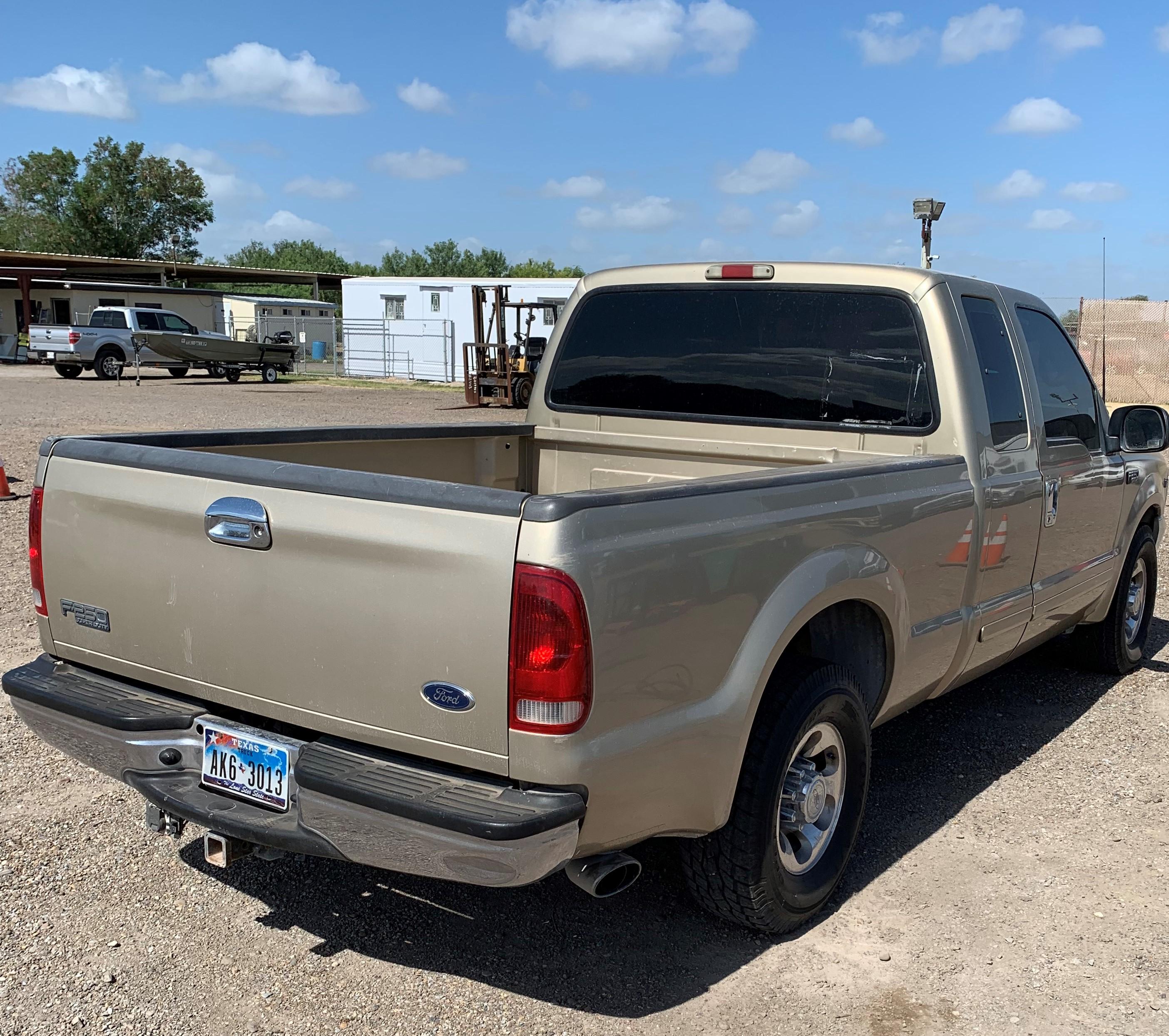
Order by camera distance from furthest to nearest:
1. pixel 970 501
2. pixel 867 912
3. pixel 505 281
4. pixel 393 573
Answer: pixel 505 281 → pixel 970 501 → pixel 867 912 → pixel 393 573

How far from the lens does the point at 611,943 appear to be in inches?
129

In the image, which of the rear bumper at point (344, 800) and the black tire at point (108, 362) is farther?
the black tire at point (108, 362)

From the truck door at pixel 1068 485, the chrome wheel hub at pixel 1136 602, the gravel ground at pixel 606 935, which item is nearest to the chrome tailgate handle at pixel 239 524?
the gravel ground at pixel 606 935

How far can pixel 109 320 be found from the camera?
3178cm

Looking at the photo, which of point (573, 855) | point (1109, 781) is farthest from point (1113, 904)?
point (573, 855)

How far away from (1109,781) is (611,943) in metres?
2.51

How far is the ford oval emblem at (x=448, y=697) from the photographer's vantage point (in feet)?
8.22

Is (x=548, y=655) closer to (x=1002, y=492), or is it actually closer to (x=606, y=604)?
(x=606, y=604)

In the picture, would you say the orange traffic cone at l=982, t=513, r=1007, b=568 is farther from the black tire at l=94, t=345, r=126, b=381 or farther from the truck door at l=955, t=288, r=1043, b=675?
→ the black tire at l=94, t=345, r=126, b=381

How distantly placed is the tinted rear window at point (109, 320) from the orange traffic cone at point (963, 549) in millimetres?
31627

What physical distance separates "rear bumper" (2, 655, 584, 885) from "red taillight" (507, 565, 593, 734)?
7.5 inches

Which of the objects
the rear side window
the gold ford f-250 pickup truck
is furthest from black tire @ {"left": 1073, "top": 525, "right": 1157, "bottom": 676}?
the rear side window

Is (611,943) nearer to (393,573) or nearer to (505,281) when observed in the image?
(393,573)

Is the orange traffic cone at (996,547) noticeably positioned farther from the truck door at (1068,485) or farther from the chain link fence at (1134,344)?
the chain link fence at (1134,344)
